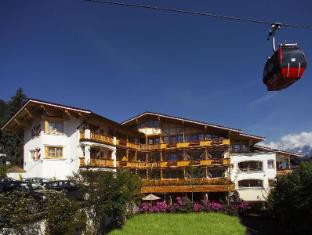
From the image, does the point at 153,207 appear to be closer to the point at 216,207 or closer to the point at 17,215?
the point at 216,207

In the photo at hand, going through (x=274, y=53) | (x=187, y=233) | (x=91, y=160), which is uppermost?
(x=274, y=53)

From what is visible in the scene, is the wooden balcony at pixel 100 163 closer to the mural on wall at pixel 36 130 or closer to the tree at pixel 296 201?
the mural on wall at pixel 36 130

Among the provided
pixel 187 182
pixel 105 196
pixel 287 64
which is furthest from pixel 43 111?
pixel 287 64

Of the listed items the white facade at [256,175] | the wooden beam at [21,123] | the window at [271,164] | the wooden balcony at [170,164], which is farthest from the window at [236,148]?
the wooden beam at [21,123]

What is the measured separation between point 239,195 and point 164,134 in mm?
14003

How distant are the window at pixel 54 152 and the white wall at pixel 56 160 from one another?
0.38 metres

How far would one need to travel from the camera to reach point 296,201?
34.9 m

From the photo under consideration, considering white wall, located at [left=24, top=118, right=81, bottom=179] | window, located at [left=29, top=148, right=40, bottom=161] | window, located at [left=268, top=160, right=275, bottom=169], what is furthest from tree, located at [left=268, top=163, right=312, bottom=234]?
window, located at [left=29, top=148, right=40, bottom=161]

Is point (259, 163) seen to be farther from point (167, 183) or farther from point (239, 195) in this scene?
point (167, 183)

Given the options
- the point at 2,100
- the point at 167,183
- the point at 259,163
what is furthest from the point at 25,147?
the point at 2,100

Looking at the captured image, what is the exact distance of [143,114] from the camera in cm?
5706

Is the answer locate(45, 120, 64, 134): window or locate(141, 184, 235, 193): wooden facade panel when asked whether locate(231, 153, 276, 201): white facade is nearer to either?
locate(141, 184, 235, 193): wooden facade panel

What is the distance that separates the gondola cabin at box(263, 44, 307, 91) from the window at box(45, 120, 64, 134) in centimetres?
3568

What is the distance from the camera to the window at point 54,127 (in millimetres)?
42922
